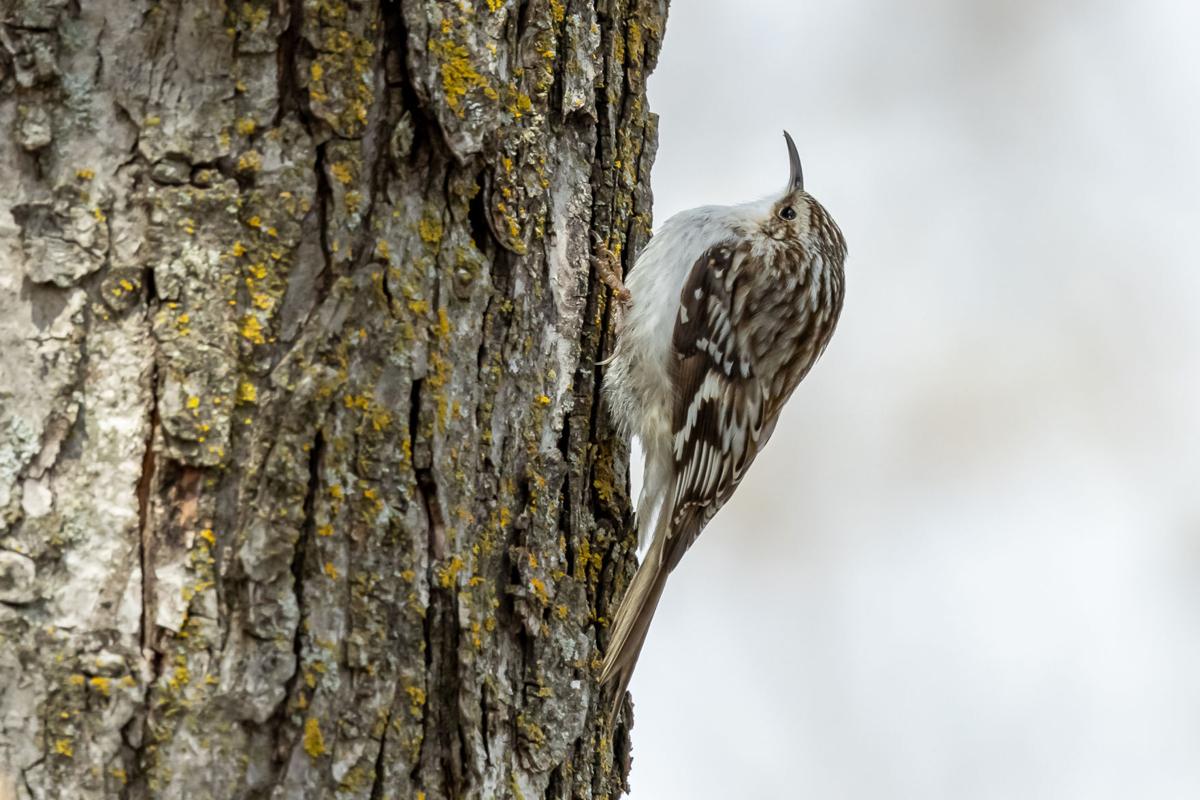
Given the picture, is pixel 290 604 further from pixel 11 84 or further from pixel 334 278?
pixel 11 84

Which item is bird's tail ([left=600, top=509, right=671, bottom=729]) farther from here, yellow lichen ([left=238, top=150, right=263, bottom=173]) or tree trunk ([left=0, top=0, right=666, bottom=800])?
yellow lichen ([left=238, top=150, right=263, bottom=173])

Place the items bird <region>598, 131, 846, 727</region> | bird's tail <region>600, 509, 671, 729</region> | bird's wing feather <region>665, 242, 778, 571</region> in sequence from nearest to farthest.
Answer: bird's tail <region>600, 509, 671, 729</region> → bird <region>598, 131, 846, 727</region> → bird's wing feather <region>665, 242, 778, 571</region>

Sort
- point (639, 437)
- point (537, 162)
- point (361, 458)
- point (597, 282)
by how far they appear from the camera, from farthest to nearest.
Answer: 1. point (639, 437)
2. point (597, 282)
3. point (537, 162)
4. point (361, 458)

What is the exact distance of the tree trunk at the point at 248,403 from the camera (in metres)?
1.41

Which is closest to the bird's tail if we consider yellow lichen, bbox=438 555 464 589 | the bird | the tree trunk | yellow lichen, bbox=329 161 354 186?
the bird

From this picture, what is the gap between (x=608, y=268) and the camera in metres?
2.21

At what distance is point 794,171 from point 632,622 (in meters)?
1.65

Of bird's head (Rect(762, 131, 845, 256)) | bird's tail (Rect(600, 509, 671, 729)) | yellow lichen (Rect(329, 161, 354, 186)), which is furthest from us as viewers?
bird's head (Rect(762, 131, 845, 256))

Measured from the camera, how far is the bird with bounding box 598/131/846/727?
263 centimetres

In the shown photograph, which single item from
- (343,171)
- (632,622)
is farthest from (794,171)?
(343,171)

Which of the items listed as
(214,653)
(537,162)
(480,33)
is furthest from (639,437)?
(214,653)

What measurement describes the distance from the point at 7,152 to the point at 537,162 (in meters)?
0.74

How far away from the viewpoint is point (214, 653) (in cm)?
143

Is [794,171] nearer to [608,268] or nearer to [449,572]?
[608,268]
